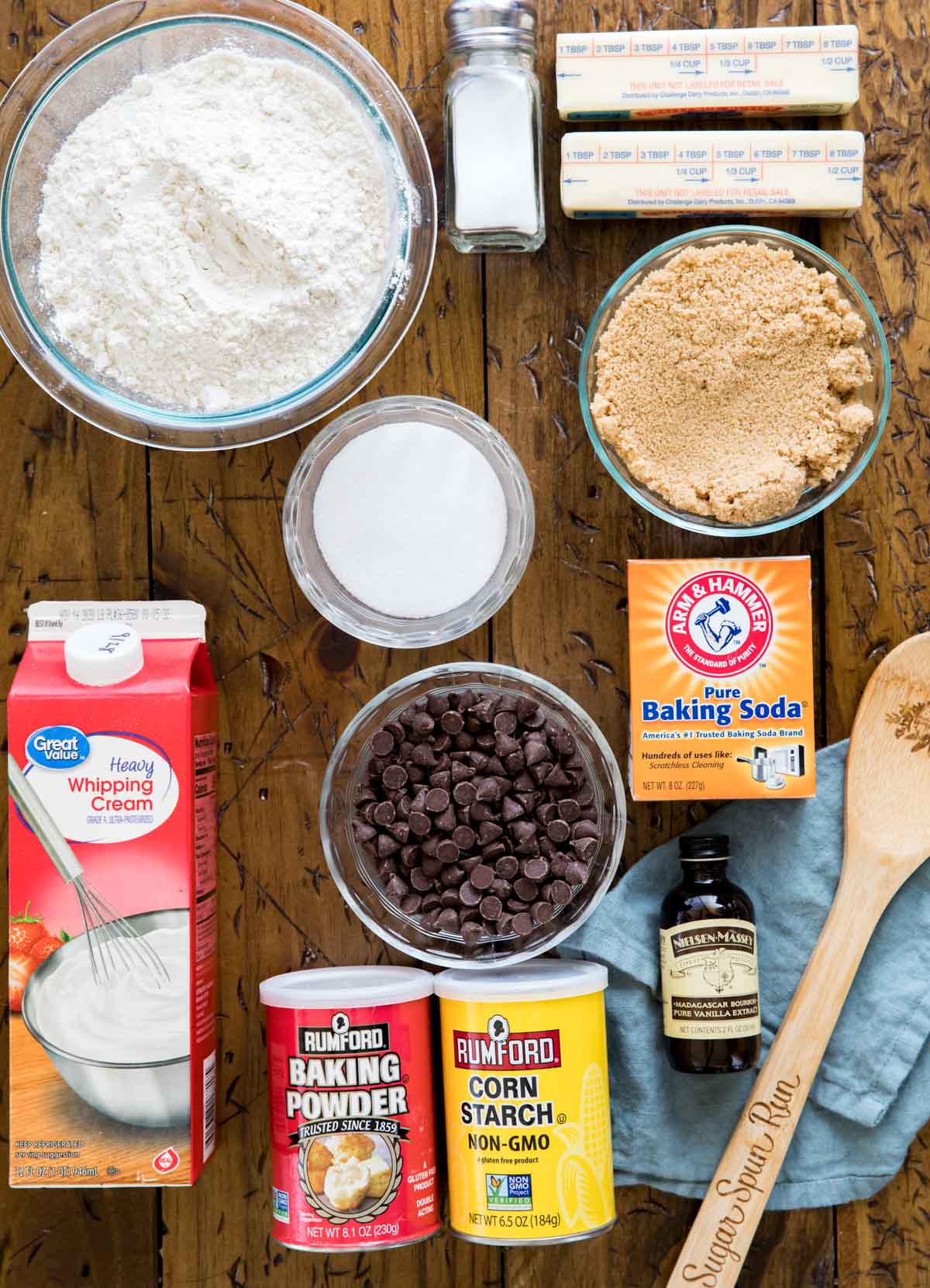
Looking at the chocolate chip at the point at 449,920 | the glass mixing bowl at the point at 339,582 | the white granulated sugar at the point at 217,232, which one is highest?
the white granulated sugar at the point at 217,232

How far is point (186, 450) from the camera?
1.06 metres

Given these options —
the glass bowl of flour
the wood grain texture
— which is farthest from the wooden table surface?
the glass bowl of flour

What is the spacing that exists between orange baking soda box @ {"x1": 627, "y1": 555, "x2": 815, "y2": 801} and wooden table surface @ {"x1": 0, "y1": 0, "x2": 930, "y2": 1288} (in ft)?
0.32

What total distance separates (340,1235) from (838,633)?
768 millimetres

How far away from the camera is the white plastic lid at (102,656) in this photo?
0.99 metres

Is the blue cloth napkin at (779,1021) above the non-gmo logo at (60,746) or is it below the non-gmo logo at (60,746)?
below

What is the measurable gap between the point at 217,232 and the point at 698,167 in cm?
47

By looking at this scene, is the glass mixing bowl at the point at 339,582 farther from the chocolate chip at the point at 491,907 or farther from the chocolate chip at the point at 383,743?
the chocolate chip at the point at 491,907

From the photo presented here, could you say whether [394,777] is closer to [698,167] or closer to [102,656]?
[102,656]

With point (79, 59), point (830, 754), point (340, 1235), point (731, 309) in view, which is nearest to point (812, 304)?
point (731, 309)

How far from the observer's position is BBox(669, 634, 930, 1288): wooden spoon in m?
1.06

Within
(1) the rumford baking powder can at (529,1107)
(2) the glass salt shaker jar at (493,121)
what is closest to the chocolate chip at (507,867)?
(1) the rumford baking powder can at (529,1107)

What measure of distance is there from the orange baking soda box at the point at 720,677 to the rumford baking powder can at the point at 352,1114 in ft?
1.06

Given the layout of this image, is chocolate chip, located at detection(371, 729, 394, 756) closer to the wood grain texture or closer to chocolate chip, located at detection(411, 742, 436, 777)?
chocolate chip, located at detection(411, 742, 436, 777)
